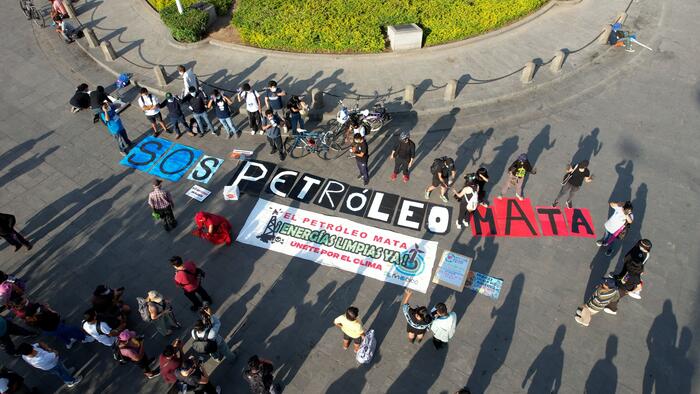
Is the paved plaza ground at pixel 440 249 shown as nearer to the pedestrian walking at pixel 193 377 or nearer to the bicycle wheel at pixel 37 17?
the pedestrian walking at pixel 193 377

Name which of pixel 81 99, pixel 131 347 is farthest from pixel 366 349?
pixel 81 99

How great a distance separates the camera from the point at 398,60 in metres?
16.6

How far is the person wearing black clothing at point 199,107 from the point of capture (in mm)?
13084

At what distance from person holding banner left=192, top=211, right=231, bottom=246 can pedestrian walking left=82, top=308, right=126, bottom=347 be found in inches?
118

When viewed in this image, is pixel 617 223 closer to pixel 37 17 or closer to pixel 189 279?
pixel 189 279

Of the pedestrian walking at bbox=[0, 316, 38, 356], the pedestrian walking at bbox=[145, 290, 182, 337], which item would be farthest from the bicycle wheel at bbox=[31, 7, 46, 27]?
the pedestrian walking at bbox=[145, 290, 182, 337]

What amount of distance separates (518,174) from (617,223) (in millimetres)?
2550

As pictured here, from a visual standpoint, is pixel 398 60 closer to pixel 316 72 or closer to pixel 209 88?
pixel 316 72

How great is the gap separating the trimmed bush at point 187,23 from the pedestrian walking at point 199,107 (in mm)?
4742

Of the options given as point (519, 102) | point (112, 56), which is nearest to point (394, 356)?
point (519, 102)

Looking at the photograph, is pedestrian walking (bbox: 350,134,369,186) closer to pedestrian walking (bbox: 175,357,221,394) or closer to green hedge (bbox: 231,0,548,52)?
pedestrian walking (bbox: 175,357,221,394)

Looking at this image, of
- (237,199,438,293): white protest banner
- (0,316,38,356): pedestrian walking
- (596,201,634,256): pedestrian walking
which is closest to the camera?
(0,316,38,356): pedestrian walking

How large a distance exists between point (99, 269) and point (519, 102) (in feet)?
46.6

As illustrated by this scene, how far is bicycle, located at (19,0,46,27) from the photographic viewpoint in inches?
769
